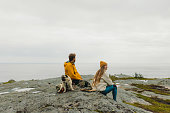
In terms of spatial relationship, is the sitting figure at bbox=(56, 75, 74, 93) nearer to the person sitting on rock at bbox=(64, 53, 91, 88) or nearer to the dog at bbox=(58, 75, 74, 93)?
the dog at bbox=(58, 75, 74, 93)

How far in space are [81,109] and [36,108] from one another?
2523 mm

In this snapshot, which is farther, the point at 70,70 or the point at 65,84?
the point at 70,70

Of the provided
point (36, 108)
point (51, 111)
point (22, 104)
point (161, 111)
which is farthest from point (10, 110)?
point (161, 111)

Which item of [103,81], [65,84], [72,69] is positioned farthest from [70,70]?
[103,81]

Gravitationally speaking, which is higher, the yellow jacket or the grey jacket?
the yellow jacket

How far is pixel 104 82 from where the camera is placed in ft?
30.0

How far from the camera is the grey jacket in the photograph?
899 centimetres

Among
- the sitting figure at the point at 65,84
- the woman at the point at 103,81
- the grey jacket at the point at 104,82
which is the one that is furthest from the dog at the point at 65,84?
the grey jacket at the point at 104,82

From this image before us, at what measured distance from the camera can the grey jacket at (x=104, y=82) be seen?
8.99 m

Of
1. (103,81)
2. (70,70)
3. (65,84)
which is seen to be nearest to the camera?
(103,81)

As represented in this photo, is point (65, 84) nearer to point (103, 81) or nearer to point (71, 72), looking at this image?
point (71, 72)

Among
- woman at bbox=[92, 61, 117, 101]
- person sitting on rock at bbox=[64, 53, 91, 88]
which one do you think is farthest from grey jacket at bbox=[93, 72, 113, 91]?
person sitting on rock at bbox=[64, 53, 91, 88]

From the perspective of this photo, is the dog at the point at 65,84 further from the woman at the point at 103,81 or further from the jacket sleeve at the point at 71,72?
the woman at the point at 103,81

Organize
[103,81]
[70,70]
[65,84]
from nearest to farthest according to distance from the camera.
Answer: [103,81], [65,84], [70,70]
